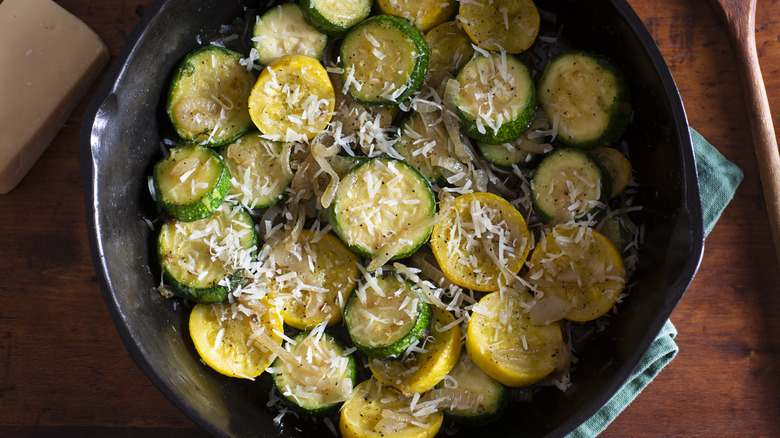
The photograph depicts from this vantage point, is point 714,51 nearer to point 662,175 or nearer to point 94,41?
point 662,175

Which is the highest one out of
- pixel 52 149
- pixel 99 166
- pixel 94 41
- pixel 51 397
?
pixel 94 41

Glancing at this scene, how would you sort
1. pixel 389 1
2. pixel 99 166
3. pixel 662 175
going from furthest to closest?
pixel 389 1 < pixel 662 175 < pixel 99 166

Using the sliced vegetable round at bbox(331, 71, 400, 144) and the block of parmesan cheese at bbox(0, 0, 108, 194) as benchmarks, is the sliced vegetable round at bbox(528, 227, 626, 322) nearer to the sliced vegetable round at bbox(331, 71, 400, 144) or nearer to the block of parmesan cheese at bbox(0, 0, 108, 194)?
the sliced vegetable round at bbox(331, 71, 400, 144)

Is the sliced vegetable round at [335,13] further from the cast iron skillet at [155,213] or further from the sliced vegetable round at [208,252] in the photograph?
the sliced vegetable round at [208,252]

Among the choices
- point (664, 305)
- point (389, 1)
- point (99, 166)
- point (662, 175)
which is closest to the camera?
point (664, 305)

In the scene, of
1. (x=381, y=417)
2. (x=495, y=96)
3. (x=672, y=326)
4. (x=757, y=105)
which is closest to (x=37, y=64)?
(x=495, y=96)

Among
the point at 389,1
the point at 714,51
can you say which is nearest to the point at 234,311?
the point at 389,1
